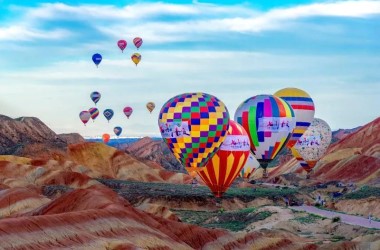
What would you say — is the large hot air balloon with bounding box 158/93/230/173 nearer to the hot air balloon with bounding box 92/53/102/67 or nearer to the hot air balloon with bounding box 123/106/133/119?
the hot air balloon with bounding box 92/53/102/67

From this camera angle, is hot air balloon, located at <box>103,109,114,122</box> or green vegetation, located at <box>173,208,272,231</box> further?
hot air balloon, located at <box>103,109,114,122</box>

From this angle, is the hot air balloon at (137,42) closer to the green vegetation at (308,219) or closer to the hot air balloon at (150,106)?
the hot air balloon at (150,106)

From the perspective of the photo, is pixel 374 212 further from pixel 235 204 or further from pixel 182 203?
pixel 182 203

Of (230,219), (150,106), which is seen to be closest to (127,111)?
(150,106)

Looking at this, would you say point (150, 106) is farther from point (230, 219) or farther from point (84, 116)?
point (230, 219)

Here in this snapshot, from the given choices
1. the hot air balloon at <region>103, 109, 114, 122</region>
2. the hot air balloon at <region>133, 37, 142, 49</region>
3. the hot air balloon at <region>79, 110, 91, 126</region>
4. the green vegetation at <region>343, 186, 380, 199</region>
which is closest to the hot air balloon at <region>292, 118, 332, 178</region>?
the green vegetation at <region>343, 186, 380, 199</region>
